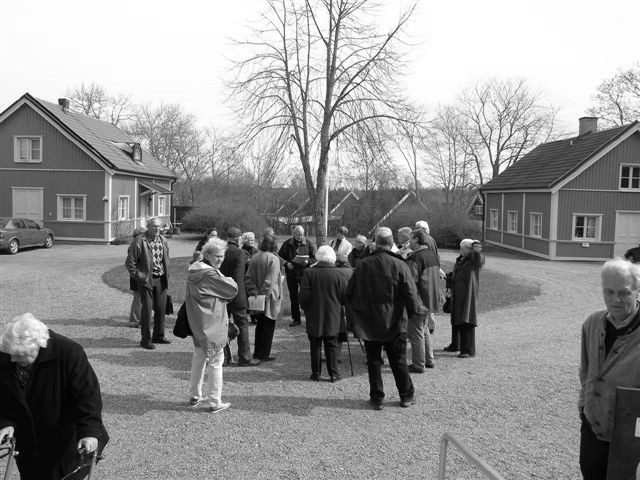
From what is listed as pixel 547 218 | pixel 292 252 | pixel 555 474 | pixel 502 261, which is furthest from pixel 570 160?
pixel 555 474

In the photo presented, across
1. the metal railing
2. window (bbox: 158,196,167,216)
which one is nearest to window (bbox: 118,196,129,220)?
window (bbox: 158,196,167,216)

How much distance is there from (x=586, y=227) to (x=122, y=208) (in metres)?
21.8

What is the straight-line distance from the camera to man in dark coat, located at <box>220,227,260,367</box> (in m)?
7.86

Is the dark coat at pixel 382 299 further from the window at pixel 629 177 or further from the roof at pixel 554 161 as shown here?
the window at pixel 629 177

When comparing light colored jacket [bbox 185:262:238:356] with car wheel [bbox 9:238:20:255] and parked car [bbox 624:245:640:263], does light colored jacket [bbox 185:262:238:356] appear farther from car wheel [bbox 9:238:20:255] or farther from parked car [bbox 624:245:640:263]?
car wheel [bbox 9:238:20:255]

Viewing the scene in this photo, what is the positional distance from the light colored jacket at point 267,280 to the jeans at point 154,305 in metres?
1.61

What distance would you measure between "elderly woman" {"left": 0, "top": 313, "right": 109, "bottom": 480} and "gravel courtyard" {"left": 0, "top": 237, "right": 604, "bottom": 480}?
1.28 meters

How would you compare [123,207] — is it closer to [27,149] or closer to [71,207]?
[71,207]

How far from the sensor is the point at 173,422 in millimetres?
5746

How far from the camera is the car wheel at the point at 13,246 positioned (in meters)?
22.6

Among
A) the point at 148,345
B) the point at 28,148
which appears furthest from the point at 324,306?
the point at 28,148

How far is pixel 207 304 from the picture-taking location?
6.14 m

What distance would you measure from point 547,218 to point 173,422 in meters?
23.3

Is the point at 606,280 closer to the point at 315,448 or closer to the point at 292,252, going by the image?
the point at 315,448
